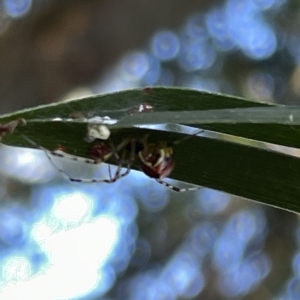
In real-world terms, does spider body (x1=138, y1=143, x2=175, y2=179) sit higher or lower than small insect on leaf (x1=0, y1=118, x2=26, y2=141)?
lower

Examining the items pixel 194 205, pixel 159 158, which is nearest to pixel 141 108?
pixel 159 158

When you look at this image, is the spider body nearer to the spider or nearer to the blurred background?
the spider

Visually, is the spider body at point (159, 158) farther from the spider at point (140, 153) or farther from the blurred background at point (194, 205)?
the blurred background at point (194, 205)

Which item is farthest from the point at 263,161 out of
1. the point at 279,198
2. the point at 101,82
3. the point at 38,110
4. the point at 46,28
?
the point at 101,82

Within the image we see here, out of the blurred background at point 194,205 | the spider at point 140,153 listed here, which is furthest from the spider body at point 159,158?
the blurred background at point 194,205

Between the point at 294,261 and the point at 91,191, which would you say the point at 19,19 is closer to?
the point at 91,191

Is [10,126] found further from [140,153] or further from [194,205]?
[194,205]

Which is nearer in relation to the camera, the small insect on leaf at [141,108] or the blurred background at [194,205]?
the small insect on leaf at [141,108]

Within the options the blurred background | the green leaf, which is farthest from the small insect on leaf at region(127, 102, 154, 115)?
the blurred background
